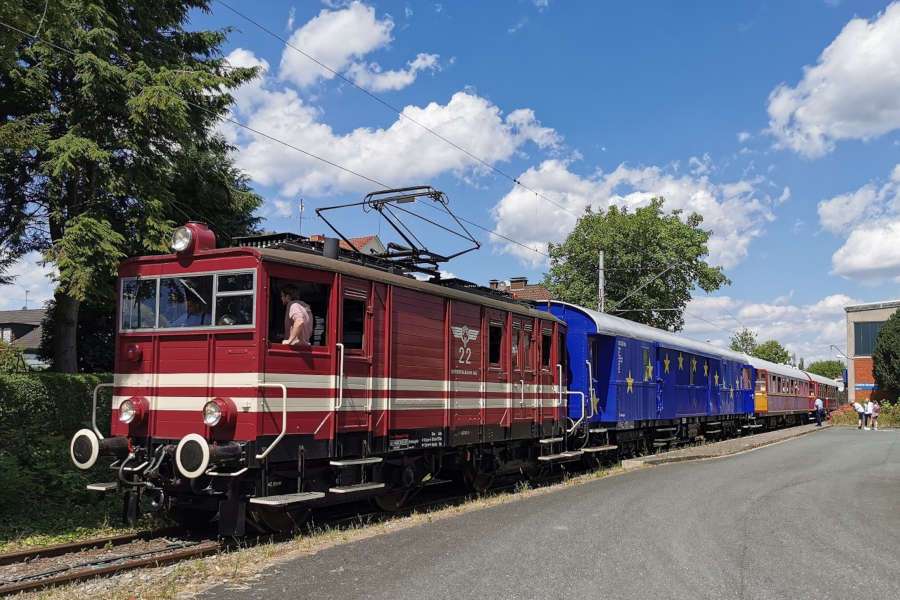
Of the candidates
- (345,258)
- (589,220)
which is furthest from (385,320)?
(589,220)

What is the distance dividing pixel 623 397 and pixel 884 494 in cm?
658

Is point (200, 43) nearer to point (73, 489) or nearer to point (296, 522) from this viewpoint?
point (73, 489)

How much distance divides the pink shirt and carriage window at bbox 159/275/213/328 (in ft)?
2.93

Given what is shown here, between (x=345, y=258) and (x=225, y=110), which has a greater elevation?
(x=225, y=110)

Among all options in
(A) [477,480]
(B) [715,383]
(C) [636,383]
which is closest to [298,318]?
(A) [477,480]

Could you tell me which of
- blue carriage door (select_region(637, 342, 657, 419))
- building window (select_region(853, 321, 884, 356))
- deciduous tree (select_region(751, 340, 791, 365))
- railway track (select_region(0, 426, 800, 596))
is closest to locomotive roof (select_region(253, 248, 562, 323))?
railway track (select_region(0, 426, 800, 596))

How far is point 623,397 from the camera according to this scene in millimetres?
18891

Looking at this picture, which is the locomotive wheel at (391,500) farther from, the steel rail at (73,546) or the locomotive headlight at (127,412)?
the locomotive headlight at (127,412)

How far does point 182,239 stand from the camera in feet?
30.1

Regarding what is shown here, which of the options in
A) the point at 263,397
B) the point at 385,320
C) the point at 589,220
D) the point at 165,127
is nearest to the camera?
the point at 263,397

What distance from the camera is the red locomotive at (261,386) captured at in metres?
8.48

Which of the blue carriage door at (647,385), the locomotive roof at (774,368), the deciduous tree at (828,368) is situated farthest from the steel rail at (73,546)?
the deciduous tree at (828,368)

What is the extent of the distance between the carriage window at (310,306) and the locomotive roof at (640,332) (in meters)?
8.66

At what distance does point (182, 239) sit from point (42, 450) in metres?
6.57
